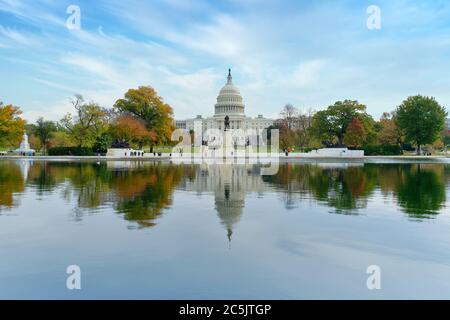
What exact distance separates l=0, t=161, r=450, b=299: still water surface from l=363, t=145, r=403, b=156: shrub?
59344 mm

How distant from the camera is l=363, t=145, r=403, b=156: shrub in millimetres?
73750

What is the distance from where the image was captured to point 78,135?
68.1 metres

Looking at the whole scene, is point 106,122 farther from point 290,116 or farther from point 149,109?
point 290,116

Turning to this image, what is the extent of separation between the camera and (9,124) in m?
66.6

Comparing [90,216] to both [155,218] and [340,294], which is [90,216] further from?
[340,294]

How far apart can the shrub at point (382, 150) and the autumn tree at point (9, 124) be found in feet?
182

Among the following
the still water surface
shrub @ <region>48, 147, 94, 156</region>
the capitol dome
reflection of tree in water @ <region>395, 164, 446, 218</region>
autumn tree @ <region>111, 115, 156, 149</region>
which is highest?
the capitol dome

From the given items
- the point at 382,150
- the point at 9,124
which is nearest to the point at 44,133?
the point at 9,124

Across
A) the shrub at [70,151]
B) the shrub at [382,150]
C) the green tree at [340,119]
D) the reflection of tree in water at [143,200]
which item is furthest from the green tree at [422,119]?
the reflection of tree in water at [143,200]

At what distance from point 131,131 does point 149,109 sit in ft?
23.7

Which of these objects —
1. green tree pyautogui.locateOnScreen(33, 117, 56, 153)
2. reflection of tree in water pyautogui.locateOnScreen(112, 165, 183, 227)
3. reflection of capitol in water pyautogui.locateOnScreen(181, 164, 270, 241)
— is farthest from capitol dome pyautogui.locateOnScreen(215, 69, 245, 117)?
reflection of tree in water pyautogui.locateOnScreen(112, 165, 183, 227)

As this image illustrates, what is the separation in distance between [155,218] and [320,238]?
4739mm

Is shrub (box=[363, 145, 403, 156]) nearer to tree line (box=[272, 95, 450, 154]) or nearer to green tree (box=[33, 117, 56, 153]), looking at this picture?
tree line (box=[272, 95, 450, 154])
